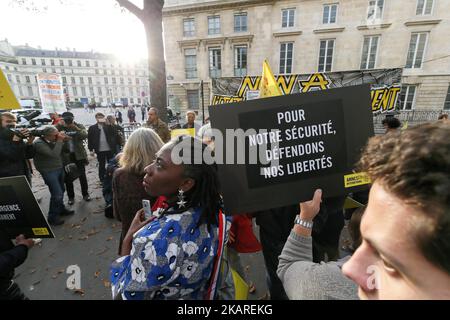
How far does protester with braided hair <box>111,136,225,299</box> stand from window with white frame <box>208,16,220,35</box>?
26.8m

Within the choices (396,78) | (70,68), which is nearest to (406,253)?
(396,78)

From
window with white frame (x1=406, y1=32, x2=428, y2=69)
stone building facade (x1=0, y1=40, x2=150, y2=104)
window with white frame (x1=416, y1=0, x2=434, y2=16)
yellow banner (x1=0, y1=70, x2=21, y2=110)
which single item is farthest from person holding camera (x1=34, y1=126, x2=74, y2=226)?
stone building facade (x1=0, y1=40, x2=150, y2=104)

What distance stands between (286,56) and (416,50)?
37.4 ft

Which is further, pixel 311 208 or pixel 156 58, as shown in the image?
pixel 156 58

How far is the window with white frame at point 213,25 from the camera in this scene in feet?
79.0

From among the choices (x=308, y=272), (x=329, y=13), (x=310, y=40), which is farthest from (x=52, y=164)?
(x=329, y=13)

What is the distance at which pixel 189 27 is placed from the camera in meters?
24.9

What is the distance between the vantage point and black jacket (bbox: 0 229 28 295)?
1565mm

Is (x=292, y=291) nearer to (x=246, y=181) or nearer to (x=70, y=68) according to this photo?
(x=246, y=181)

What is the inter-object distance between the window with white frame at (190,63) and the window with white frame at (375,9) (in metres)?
17.4

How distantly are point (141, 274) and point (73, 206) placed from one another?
17.1 feet

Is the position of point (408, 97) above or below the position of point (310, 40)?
below

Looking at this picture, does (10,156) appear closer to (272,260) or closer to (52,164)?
(52,164)

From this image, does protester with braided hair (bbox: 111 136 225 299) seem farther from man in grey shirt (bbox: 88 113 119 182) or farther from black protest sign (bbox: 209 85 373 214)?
man in grey shirt (bbox: 88 113 119 182)
